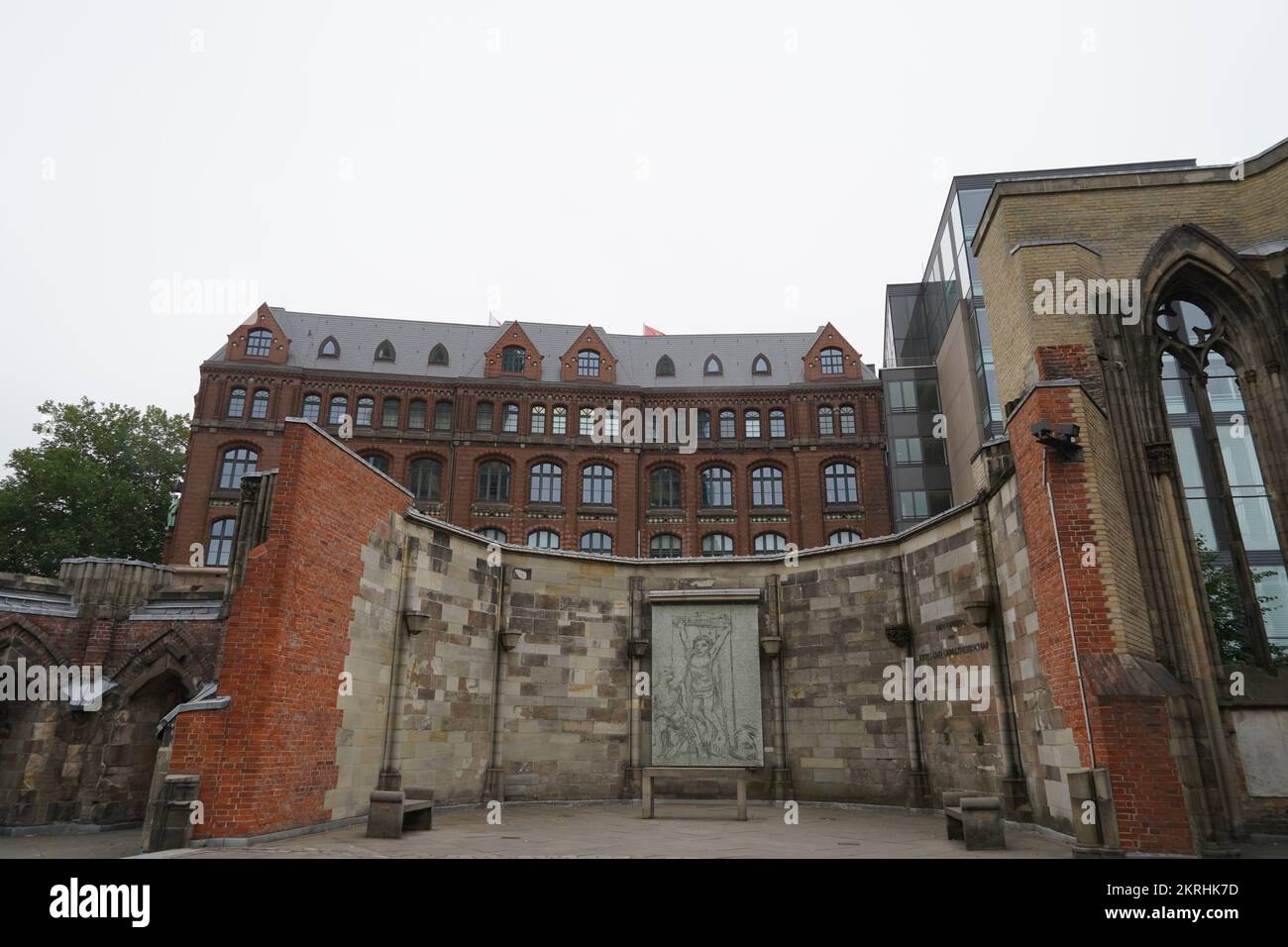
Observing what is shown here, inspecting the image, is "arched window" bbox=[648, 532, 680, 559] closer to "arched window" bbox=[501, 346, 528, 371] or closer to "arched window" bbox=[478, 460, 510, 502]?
"arched window" bbox=[478, 460, 510, 502]

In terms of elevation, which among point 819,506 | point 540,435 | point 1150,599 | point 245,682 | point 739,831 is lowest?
point 739,831

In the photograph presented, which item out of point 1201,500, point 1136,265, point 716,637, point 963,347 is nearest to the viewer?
point 1136,265

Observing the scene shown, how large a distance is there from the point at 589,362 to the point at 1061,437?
36859mm

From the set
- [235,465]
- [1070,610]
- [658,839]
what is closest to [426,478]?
[235,465]

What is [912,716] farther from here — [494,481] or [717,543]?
[494,481]

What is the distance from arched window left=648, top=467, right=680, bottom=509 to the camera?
4244 centimetres

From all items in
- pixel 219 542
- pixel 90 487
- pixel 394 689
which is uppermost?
pixel 90 487

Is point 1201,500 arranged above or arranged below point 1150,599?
above

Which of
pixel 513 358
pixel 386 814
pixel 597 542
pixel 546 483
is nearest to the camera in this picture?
pixel 386 814

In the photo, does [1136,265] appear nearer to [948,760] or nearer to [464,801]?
[948,760]

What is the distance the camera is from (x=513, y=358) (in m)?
45.0

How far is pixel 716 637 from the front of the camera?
17.0 m

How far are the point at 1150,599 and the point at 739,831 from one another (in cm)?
690

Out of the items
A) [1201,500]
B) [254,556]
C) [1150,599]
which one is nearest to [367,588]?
[254,556]
